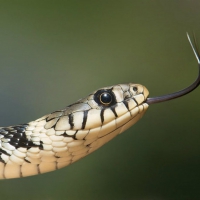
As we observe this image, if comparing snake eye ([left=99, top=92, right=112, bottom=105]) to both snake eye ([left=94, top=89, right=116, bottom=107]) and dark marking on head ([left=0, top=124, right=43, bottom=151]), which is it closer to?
snake eye ([left=94, top=89, right=116, bottom=107])

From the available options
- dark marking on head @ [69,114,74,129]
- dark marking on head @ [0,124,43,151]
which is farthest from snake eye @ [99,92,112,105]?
dark marking on head @ [0,124,43,151]

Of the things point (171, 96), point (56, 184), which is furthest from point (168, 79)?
point (56, 184)

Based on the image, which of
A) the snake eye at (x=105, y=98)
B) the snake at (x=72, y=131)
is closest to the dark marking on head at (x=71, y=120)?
the snake at (x=72, y=131)

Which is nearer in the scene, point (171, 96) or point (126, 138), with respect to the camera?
point (171, 96)

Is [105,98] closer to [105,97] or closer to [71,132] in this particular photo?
[105,97]

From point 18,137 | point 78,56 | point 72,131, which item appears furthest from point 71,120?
point 78,56

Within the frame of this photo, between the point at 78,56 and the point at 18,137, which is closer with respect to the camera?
the point at 18,137

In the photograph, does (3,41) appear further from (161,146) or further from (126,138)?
(161,146)

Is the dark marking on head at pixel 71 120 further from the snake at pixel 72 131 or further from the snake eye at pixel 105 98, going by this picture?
the snake eye at pixel 105 98
